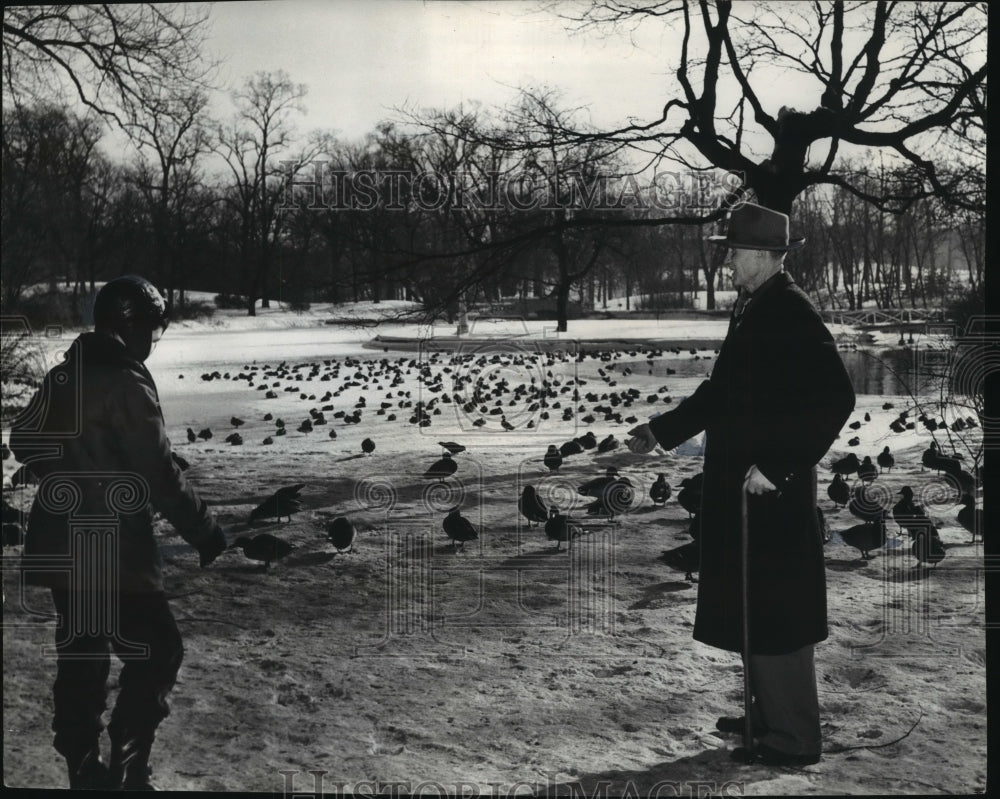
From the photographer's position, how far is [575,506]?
7566 mm

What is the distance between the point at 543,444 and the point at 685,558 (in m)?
3.06

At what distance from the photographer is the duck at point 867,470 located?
694 cm

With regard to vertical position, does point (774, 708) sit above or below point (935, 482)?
below

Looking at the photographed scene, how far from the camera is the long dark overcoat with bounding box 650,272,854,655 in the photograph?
12.6ft

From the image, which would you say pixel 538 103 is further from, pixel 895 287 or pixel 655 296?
pixel 895 287

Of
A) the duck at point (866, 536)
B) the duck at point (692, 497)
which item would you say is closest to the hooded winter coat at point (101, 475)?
the duck at point (692, 497)

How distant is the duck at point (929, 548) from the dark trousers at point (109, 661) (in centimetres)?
435

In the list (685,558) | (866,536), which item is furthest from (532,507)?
(866,536)

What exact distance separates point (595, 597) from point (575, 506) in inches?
67.0

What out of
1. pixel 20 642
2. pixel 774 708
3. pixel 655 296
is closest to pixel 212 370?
pixel 20 642

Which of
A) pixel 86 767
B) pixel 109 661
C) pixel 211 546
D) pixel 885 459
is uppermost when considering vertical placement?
pixel 211 546

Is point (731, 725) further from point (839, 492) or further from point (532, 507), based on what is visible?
point (839, 492)

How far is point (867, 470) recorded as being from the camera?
7.02 metres

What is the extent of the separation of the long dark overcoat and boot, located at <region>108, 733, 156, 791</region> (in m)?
2.38
